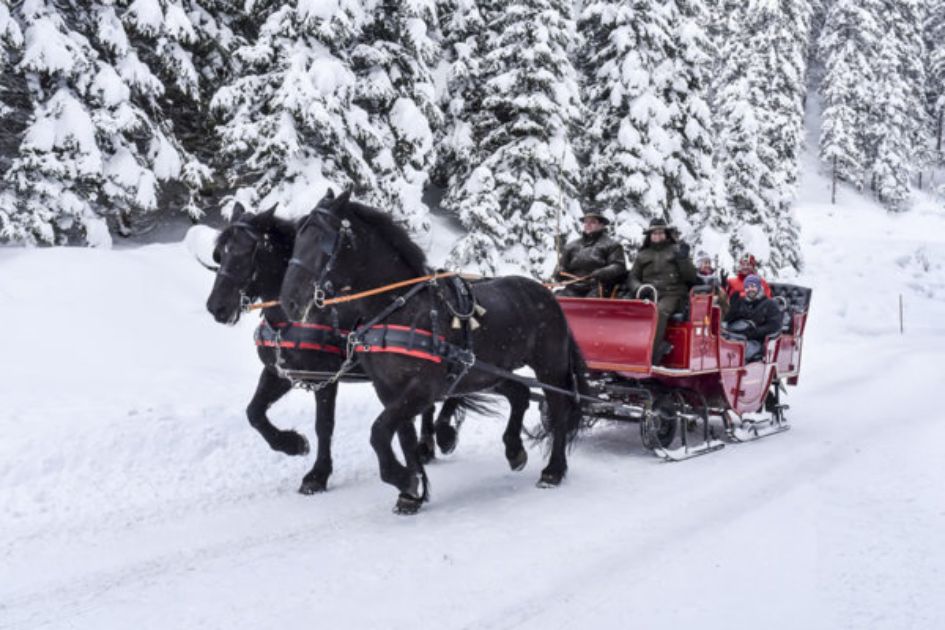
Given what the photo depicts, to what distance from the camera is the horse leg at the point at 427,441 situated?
7.55 m

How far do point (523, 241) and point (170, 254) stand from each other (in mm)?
7520

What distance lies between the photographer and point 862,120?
4244 cm

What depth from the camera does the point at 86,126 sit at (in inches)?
499

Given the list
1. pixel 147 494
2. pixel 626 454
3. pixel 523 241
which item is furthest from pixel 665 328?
Answer: pixel 523 241

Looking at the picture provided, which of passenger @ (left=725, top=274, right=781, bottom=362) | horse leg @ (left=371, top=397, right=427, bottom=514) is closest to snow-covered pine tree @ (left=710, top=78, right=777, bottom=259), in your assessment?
passenger @ (left=725, top=274, right=781, bottom=362)

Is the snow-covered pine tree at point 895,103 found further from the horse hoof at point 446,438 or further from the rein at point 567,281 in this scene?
the horse hoof at point 446,438

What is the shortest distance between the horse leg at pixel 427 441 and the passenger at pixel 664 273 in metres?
2.40

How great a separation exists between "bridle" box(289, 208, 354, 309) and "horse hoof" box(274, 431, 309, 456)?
4.80 ft

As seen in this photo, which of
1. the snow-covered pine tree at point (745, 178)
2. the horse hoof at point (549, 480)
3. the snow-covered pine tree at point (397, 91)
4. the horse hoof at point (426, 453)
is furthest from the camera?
the snow-covered pine tree at point (745, 178)

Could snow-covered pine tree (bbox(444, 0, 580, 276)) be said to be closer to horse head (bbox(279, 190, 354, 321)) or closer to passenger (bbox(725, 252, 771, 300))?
passenger (bbox(725, 252, 771, 300))

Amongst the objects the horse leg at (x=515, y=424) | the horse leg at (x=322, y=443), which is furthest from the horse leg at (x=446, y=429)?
the horse leg at (x=322, y=443)

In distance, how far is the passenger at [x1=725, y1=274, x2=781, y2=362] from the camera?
377 inches

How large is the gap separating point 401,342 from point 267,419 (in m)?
1.56

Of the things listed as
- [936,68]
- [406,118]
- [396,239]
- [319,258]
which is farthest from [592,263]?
[936,68]
